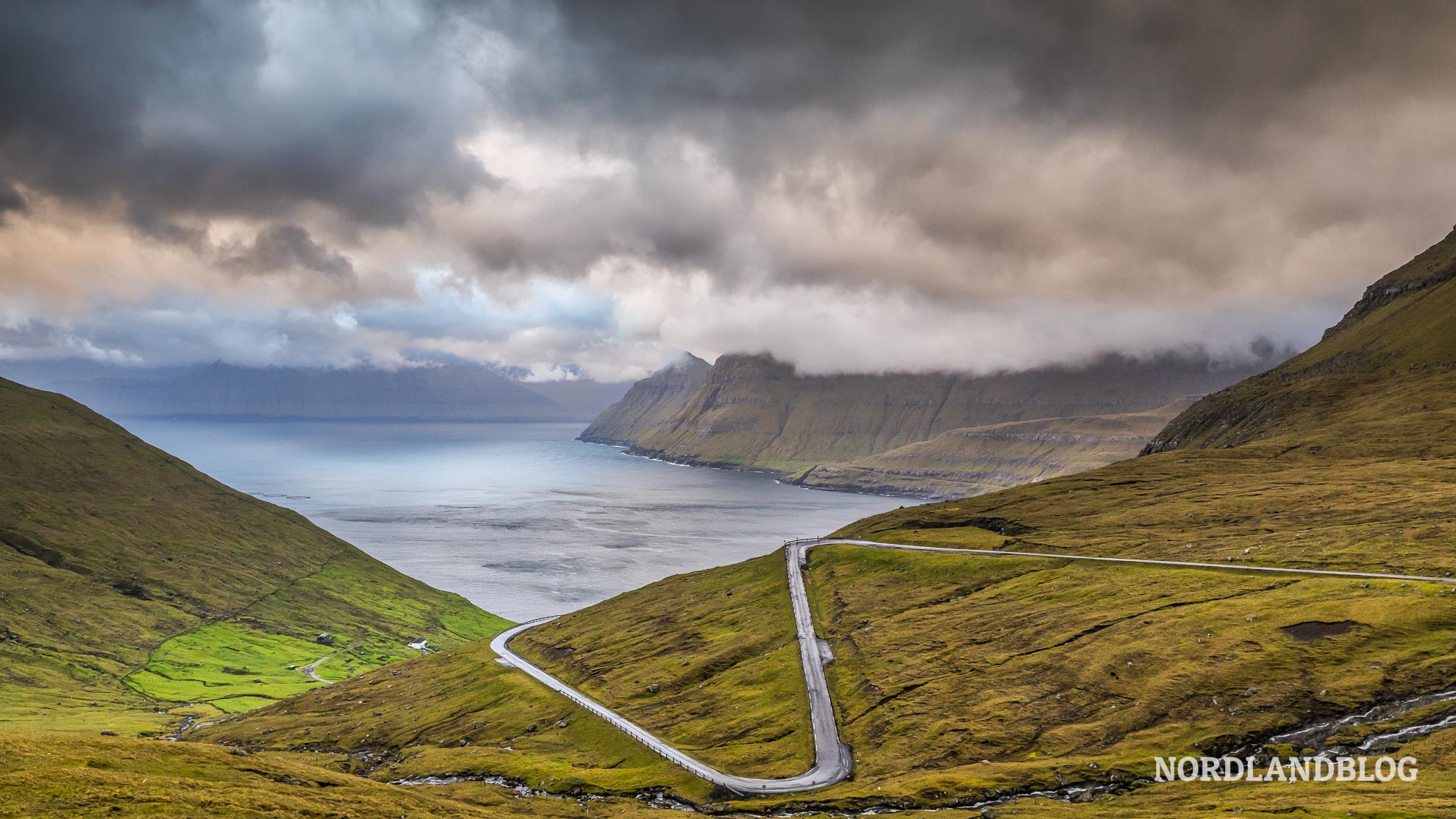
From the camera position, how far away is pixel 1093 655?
330 ft

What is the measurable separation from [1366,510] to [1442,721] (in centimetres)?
8497

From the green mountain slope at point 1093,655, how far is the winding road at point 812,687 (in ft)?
7.79

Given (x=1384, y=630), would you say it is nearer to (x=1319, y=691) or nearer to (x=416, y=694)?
(x=1319, y=691)

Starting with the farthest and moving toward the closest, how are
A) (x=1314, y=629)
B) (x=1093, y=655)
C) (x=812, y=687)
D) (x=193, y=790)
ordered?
(x=812, y=687)
(x=1093, y=655)
(x=1314, y=629)
(x=193, y=790)

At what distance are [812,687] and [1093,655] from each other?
36639mm

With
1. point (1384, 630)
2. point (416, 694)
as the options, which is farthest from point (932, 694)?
point (416, 694)

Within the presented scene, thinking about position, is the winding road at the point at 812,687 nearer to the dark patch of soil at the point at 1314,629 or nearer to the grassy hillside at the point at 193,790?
the grassy hillside at the point at 193,790

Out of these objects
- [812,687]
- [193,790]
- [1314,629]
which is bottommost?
[812,687]

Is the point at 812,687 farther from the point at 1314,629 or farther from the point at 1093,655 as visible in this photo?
the point at 1314,629

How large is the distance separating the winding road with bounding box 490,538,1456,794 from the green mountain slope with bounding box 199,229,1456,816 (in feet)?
7.79

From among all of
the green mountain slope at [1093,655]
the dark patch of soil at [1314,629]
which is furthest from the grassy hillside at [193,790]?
the dark patch of soil at [1314,629]

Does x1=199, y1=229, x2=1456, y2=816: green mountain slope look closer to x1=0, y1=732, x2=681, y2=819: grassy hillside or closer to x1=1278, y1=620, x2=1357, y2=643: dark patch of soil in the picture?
x1=1278, y1=620, x2=1357, y2=643: dark patch of soil

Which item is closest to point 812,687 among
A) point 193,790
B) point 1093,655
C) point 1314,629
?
point 1093,655

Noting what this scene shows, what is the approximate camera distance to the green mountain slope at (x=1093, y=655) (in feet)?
250
